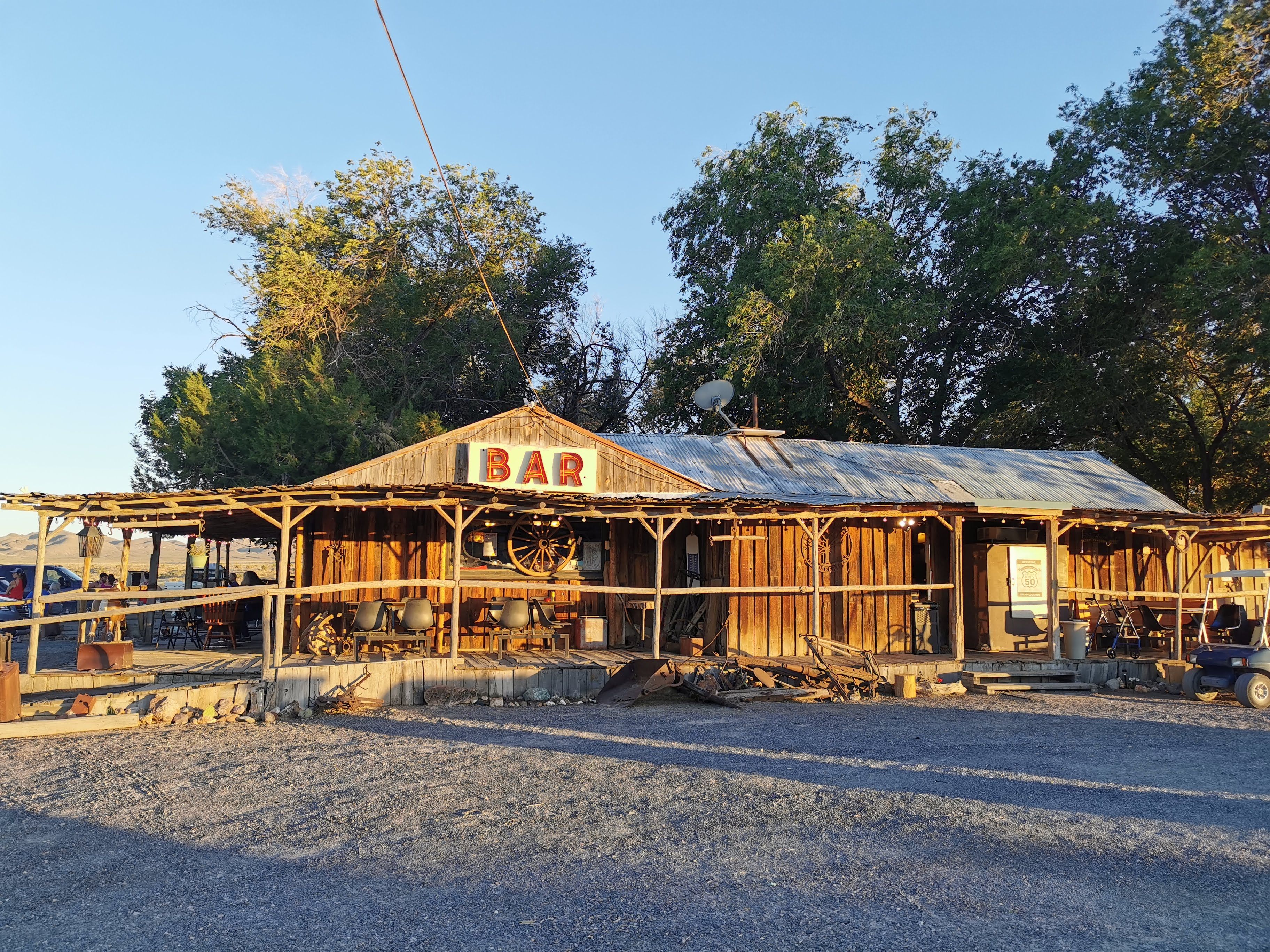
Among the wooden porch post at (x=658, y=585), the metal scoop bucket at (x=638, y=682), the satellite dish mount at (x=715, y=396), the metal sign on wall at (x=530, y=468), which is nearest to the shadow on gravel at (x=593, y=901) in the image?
the metal scoop bucket at (x=638, y=682)

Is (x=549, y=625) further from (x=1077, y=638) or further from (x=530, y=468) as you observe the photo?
(x=1077, y=638)

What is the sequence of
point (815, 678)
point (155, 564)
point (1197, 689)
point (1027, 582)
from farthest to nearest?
point (155, 564)
point (1027, 582)
point (1197, 689)
point (815, 678)

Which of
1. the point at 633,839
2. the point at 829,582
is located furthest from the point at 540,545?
the point at 633,839

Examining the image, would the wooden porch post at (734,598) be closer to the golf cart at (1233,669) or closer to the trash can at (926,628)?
the trash can at (926,628)

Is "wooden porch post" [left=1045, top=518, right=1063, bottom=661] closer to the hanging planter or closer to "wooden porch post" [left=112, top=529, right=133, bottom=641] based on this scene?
"wooden porch post" [left=112, top=529, right=133, bottom=641]

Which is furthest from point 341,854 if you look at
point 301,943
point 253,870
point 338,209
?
point 338,209

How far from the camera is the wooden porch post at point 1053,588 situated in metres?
14.7

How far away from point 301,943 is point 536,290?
2869cm

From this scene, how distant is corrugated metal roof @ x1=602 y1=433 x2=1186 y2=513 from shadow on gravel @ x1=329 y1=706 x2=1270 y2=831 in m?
4.98

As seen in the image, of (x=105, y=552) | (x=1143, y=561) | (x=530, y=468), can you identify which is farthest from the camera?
(x=105, y=552)

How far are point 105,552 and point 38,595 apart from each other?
9404cm

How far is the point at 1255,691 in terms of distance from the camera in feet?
40.5

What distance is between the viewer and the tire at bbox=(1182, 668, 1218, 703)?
13.2 m

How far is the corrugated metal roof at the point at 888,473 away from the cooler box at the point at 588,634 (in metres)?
3.00
